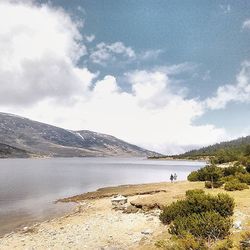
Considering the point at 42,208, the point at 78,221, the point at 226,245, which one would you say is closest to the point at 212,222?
the point at 226,245

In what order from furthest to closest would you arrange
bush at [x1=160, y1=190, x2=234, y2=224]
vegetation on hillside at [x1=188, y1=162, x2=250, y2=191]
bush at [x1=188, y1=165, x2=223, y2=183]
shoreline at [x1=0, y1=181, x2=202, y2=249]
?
bush at [x1=188, y1=165, x2=223, y2=183] → vegetation on hillside at [x1=188, y1=162, x2=250, y2=191] → bush at [x1=160, y1=190, x2=234, y2=224] → shoreline at [x1=0, y1=181, x2=202, y2=249]

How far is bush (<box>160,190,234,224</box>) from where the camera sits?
72.2 feet

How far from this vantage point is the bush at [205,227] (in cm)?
1772

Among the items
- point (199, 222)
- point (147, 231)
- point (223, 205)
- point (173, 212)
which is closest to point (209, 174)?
point (223, 205)

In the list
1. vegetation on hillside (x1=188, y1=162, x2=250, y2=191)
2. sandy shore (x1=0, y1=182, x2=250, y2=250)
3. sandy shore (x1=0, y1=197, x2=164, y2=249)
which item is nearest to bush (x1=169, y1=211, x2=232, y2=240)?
sandy shore (x1=0, y1=182, x2=250, y2=250)

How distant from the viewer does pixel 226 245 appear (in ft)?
50.8

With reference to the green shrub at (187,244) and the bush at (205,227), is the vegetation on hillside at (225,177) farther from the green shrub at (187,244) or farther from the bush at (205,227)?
the green shrub at (187,244)

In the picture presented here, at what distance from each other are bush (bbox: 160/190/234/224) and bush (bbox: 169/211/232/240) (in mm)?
2816

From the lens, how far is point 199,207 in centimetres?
2186

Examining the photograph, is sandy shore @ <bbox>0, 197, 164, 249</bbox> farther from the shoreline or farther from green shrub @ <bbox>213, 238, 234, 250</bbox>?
green shrub @ <bbox>213, 238, 234, 250</bbox>

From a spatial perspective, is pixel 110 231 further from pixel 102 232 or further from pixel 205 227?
pixel 205 227

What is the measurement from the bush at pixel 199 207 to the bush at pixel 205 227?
2.82m

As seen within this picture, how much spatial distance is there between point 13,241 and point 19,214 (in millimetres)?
14329

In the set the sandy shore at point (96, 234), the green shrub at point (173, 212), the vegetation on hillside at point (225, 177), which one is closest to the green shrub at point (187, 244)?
the sandy shore at point (96, 234)
